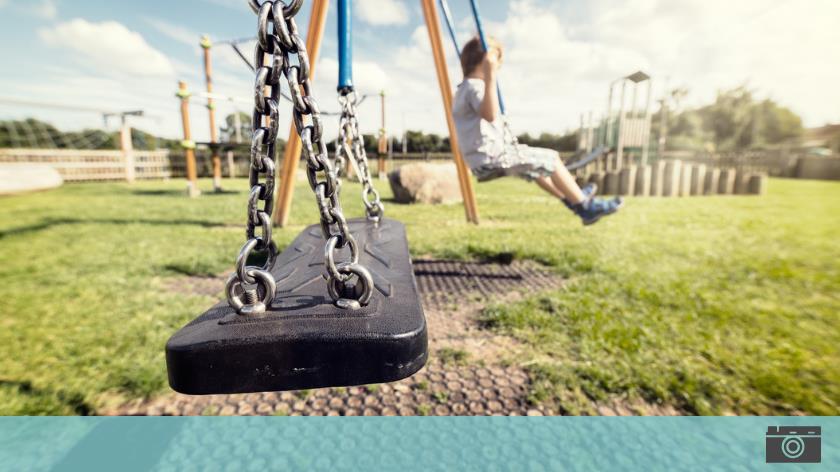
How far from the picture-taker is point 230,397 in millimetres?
1438

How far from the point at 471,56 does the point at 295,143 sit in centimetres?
162

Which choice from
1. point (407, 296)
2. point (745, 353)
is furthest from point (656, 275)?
point (407, 296)

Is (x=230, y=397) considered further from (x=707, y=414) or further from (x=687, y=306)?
(x=687, y=306)

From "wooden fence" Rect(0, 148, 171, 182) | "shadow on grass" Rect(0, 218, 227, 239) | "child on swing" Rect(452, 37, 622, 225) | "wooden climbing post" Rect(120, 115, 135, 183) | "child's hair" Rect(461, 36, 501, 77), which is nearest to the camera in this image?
"child on swing" Rect(452, 37, 622, 225)

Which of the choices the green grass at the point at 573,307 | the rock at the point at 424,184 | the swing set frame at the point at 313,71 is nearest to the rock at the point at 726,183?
the green grass at the point at 573,307

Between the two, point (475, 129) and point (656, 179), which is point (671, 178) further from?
point (475, 129)

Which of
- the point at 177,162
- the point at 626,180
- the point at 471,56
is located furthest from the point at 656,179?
the point at 177,162

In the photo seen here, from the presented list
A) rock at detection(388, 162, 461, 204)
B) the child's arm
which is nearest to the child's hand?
the child's arm

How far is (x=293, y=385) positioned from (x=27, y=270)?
11.7 ft

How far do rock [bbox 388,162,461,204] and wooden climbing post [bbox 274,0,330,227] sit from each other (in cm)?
280

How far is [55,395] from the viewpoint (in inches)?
55.8

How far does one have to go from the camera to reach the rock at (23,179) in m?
2.26

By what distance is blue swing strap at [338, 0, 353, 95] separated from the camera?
123cm

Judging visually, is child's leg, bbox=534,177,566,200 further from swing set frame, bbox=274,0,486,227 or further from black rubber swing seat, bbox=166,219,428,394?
black rubber swing seat, bbox=166,219,428,394
